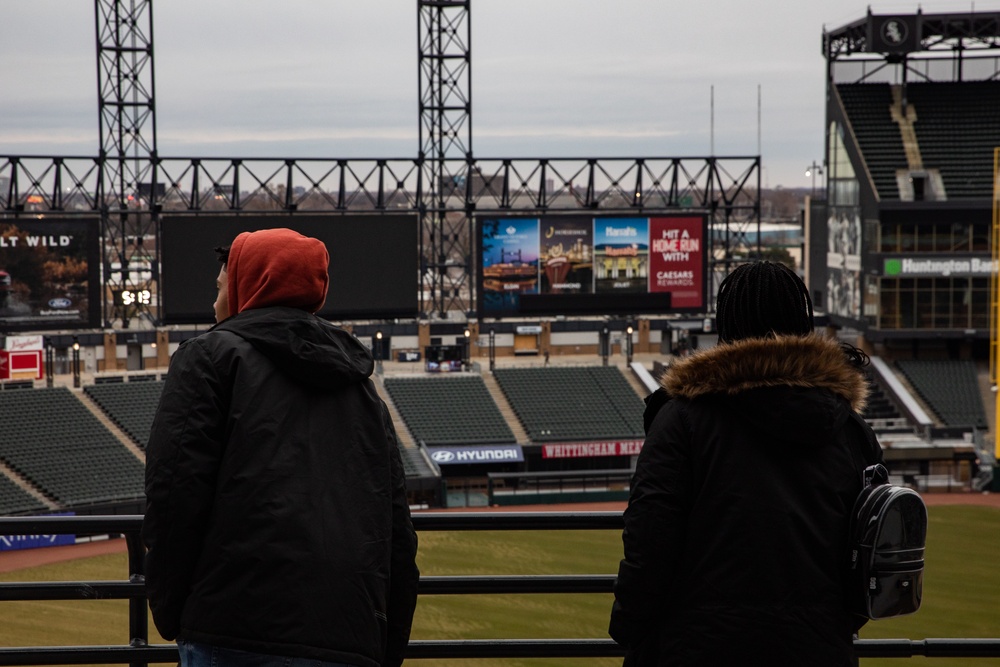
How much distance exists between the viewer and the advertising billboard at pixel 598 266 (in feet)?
126

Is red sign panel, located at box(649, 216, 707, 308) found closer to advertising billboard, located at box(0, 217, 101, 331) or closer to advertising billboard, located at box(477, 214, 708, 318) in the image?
advertising billboard, located at box(477, 214, 708, 318)

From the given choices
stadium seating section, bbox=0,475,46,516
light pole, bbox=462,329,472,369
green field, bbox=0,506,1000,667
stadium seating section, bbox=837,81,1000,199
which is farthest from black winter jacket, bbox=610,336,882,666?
stadium seating section, bbox=837,81,1000,199

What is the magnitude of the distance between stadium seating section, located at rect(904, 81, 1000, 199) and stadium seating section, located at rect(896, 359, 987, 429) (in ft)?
18.8

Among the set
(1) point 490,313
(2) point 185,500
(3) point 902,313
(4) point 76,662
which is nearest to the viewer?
(2) point 185,500

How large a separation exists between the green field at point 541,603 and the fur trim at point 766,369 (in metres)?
1.57

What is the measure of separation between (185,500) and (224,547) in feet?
0.42

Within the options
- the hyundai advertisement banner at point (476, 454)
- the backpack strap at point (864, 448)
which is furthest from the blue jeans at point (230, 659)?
the hyundai advertisement banner at point (476, 454)

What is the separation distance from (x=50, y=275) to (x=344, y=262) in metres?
8.43

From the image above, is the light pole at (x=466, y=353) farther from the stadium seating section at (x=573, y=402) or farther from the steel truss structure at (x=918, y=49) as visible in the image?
the steel truss structure at (x=918, y=49)

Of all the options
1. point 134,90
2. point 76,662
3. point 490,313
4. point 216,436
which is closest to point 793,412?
point 216,436

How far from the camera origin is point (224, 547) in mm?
2578

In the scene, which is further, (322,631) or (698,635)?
(698,635)

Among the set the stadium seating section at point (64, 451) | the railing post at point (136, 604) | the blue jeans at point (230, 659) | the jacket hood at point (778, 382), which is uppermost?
the jacket hood at point (778, 382)

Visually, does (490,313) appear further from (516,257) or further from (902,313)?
(902,313)
